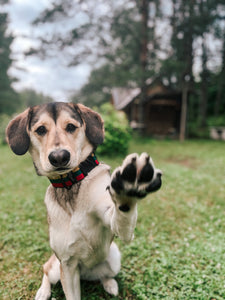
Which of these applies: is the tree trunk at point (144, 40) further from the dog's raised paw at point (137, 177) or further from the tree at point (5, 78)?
the tree at point (5, 78)

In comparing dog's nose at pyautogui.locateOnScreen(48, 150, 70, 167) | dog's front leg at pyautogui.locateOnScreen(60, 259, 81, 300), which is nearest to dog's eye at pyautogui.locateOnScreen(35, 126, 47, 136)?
dog's nose at pyautogui.locateOnScreen(48, 150, 70, 167)

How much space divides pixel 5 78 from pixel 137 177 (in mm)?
33249

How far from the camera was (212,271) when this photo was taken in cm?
274

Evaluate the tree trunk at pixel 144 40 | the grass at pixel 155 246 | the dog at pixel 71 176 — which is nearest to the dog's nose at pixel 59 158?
the dog at pixel 71 176

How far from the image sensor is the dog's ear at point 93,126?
166 cm

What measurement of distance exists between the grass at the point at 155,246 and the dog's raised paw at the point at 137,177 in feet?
6.53

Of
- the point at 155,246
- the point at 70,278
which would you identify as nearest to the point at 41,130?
the point at 70,278

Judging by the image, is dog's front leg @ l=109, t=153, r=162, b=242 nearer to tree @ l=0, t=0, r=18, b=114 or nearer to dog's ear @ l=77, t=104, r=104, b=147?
dog's ear @ l=77, t=104, r=104, b=147

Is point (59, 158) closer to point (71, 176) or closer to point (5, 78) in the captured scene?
point (71, 176)

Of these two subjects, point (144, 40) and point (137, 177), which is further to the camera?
point (144, 40)

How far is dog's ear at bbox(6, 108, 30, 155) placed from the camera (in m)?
1.61

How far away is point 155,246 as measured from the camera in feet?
11.0

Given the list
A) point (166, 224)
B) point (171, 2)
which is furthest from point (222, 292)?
point (171, 2)

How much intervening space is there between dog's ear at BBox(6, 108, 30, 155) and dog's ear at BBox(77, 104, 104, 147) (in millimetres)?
444
